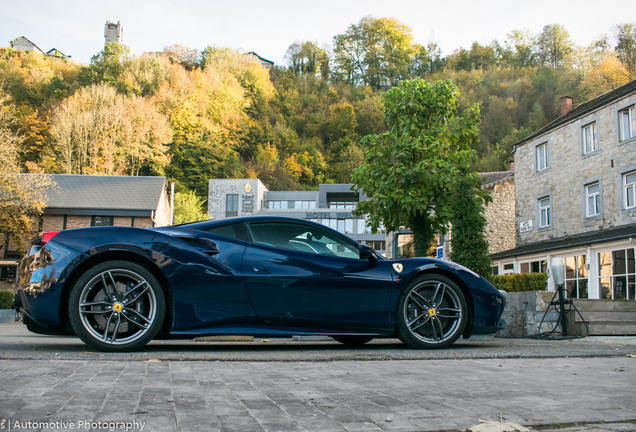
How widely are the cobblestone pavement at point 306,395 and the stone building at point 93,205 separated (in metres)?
35.2

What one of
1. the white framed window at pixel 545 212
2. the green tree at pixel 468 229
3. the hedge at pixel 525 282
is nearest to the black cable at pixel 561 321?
the hedge at pixel 525 282

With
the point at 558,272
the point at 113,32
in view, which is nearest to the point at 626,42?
the point at 558,272

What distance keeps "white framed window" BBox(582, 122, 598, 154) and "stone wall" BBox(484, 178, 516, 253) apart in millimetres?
9346

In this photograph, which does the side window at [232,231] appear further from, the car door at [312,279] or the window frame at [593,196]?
the window frame at [593,196]

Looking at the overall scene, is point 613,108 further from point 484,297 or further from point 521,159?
point 484,297

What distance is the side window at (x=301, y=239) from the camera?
516 centimetres

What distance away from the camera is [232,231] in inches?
201

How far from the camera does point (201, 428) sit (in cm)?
202

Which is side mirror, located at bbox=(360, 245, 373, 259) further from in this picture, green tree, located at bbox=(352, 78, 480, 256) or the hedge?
green tree, located at bbox=(352, 78, 480, 256)

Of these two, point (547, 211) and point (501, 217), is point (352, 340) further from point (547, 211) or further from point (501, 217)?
point (501, 217)

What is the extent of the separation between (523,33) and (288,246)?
88.0m

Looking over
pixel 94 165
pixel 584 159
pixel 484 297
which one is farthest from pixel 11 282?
pixel 484 297

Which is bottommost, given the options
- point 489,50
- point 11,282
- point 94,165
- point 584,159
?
point 11,282

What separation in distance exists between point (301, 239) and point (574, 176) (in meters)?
21.9
